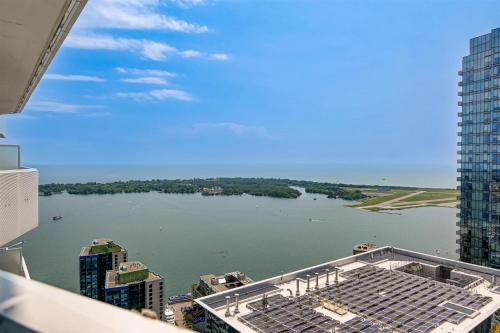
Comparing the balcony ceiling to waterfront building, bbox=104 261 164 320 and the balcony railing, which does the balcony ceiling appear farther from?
waterfront building, bbox=104 261 164 320

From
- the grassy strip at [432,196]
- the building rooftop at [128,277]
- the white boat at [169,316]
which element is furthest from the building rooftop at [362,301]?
the grassy strip at [432,196]

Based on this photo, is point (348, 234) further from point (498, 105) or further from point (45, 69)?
point (45, 69)

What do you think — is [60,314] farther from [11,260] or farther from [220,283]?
[220,283]

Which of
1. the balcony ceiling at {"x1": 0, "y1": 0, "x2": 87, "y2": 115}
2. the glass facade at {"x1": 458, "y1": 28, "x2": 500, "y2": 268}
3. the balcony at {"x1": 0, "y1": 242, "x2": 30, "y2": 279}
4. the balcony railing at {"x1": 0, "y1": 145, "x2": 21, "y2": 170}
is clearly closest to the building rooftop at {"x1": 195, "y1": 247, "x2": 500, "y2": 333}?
the glass facade at {"x1": 458, "y1": 28, "x2": 500, "y2": 268}

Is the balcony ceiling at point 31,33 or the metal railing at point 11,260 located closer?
the balcony ceiling at point 31,33

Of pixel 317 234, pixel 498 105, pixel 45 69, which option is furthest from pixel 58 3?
pixel 317 234

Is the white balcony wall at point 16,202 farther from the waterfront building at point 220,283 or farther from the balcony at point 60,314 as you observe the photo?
the waterfront building at point 220,283
